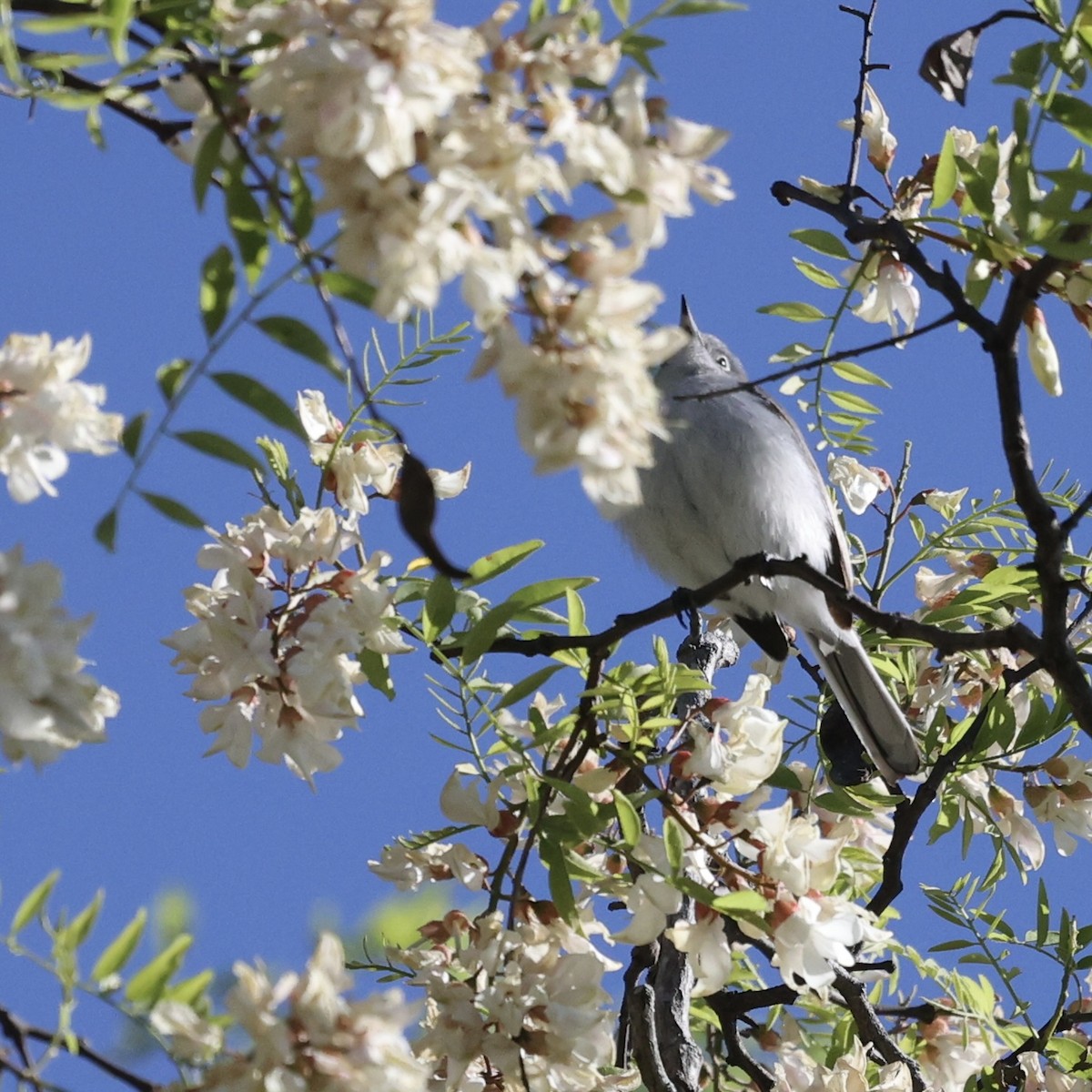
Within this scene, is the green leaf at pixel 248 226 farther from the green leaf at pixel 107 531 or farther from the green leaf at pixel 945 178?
the green leaf at pixel 945 178

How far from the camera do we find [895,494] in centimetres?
397

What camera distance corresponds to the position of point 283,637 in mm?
2205

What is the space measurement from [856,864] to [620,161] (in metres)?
2.14

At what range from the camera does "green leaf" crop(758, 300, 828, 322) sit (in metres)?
2.96

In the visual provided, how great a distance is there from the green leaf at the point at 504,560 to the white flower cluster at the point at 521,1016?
0.52 meters

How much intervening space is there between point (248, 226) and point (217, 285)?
70mm

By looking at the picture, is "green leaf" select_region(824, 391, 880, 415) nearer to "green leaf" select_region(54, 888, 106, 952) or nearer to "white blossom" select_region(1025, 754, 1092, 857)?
"white blossom" select_region(1025, 754, 1092, 857)

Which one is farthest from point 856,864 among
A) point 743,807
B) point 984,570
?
point 743,807

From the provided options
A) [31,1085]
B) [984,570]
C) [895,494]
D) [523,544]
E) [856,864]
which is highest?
[895,494]

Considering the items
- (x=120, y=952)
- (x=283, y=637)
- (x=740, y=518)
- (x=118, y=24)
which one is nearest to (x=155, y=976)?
(x=120, y=952)

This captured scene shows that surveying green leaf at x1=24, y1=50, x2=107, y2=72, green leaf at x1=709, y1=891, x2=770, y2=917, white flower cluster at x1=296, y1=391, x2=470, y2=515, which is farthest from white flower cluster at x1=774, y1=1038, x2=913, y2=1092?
green leaf at x1=24, y1=50, x2=107, y2=72

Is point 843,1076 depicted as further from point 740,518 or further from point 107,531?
point 740,518

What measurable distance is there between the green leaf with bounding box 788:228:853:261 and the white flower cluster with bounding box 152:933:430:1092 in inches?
62.5

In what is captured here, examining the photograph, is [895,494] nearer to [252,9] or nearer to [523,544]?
[523,544]
